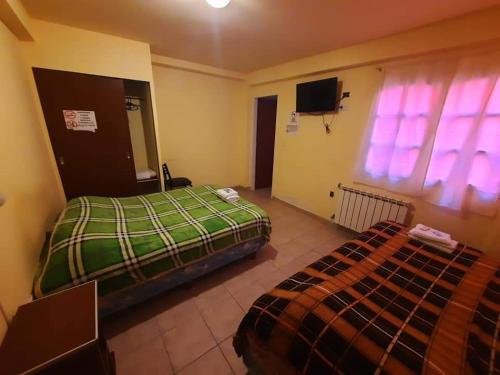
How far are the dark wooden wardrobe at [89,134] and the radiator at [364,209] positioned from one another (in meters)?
3.07

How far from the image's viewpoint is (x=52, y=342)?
880mm

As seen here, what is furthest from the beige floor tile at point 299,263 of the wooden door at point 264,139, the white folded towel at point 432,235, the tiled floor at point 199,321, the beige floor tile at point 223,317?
the wooden door at point 264,139

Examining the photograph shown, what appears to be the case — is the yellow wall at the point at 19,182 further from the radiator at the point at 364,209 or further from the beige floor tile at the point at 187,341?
the radiator at the point at 364,209

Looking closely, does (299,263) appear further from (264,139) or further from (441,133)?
(264,139)

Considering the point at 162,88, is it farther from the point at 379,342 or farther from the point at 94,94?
the point at 379,342

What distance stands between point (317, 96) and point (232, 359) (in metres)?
3.15

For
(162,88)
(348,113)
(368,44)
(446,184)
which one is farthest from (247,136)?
(446,184)

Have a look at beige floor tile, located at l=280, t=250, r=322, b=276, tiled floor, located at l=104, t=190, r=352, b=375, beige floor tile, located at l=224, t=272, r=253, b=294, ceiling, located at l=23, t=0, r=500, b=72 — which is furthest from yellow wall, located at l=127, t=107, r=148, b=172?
beige floor tile, located at l=280, t=250, r=322, b=276

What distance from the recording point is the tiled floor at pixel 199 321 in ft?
4.26

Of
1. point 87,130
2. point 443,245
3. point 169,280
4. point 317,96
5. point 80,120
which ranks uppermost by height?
point 317,96

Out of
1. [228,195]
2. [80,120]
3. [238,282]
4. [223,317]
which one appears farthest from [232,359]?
[80,120]

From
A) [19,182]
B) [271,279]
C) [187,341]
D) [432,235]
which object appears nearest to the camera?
[187,341]

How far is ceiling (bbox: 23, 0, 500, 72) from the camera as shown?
166cm

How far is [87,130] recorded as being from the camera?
2.44 meters
